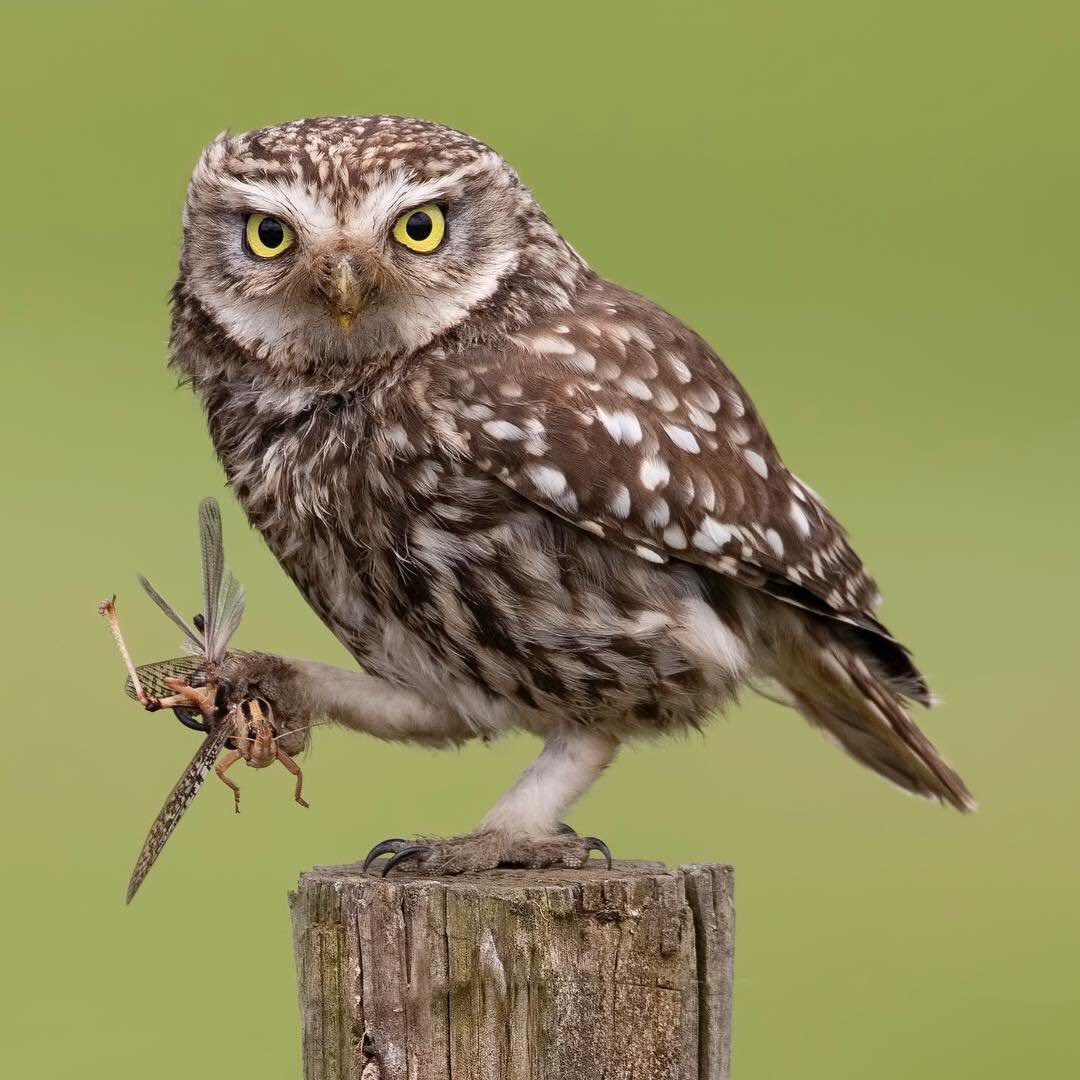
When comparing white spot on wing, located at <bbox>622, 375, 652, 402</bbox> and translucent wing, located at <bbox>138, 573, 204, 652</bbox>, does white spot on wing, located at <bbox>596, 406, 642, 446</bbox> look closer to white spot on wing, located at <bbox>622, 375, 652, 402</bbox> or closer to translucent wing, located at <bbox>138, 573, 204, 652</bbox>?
white spot on wing, located at <bbox>622, 375, 652, 402</bbox>

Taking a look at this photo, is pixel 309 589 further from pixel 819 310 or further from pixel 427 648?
pixel 819 310

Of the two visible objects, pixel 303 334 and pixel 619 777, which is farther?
pixel 619 777

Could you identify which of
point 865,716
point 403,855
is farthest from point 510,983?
point 865,716

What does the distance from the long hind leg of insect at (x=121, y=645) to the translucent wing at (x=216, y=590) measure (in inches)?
7.2

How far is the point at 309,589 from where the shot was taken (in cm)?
360

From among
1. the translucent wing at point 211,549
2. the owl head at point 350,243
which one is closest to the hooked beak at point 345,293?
the owl head at point 350,243

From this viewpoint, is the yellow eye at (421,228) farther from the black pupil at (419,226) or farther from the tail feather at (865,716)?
the tail feather at (865,716)

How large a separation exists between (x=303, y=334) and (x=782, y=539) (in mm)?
891

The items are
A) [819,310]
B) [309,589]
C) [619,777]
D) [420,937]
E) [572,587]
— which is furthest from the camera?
[819,310]

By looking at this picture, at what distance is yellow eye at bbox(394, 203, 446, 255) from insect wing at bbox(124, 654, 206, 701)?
0.77 meters

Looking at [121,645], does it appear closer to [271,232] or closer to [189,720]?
[189,720]

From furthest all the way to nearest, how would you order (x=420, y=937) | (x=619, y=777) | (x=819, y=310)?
(x=819, y=310) → (x=619, y=777) → (x=420, y=937)

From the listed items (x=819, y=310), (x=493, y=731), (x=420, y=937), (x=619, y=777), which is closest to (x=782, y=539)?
(x=493, y=731)

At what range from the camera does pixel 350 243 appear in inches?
127
